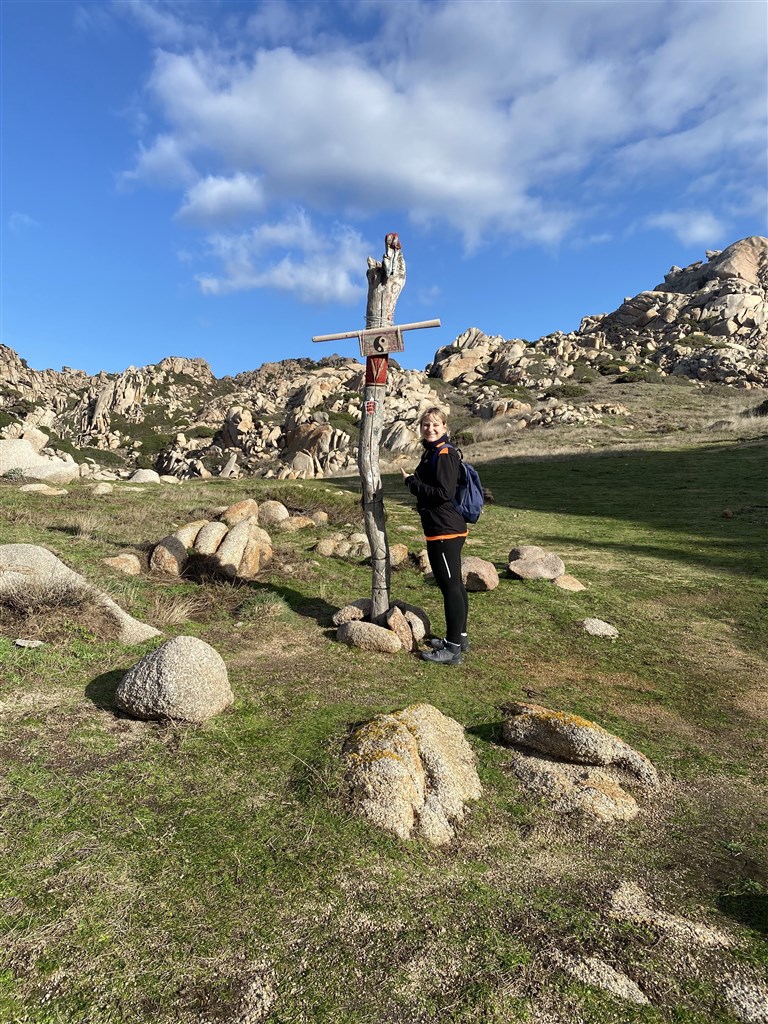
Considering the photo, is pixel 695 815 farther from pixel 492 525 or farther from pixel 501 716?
pixel 492 525

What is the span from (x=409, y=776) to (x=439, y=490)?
299 centimetres

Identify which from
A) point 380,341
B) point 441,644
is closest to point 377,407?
point 380,341

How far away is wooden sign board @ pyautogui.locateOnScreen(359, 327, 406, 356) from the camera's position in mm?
5941

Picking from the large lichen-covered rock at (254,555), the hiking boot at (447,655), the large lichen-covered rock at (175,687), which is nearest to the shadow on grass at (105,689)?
the large lichen-covered rock at (175,687)

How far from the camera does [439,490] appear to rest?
5.66 metres

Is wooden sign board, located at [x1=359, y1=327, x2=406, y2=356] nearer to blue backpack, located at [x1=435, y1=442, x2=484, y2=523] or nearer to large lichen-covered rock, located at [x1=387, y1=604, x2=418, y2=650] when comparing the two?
blue backpack, located at [x1=435, y1=442, x2=484, y2=523]

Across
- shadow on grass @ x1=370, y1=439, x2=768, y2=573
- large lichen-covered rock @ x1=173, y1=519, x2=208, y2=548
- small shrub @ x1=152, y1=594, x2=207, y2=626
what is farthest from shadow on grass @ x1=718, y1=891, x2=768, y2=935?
shadow on grass @ x1=370, y1=439, x2=768, y2=573

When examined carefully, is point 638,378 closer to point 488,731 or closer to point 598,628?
point 598,628

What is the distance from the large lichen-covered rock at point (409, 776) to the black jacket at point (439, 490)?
2300 millimetres

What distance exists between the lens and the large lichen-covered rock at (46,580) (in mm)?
5426

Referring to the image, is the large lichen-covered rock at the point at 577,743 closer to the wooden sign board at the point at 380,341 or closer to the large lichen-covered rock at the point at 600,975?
the large lichen-covered rock at the point at 600,975

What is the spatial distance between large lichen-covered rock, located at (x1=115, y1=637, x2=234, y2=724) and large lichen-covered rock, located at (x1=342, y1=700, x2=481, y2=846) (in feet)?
3.76

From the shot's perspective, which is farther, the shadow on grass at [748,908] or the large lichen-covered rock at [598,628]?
the large lichen-covered rock at [598,628]

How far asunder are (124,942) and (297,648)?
3751 millimetres
